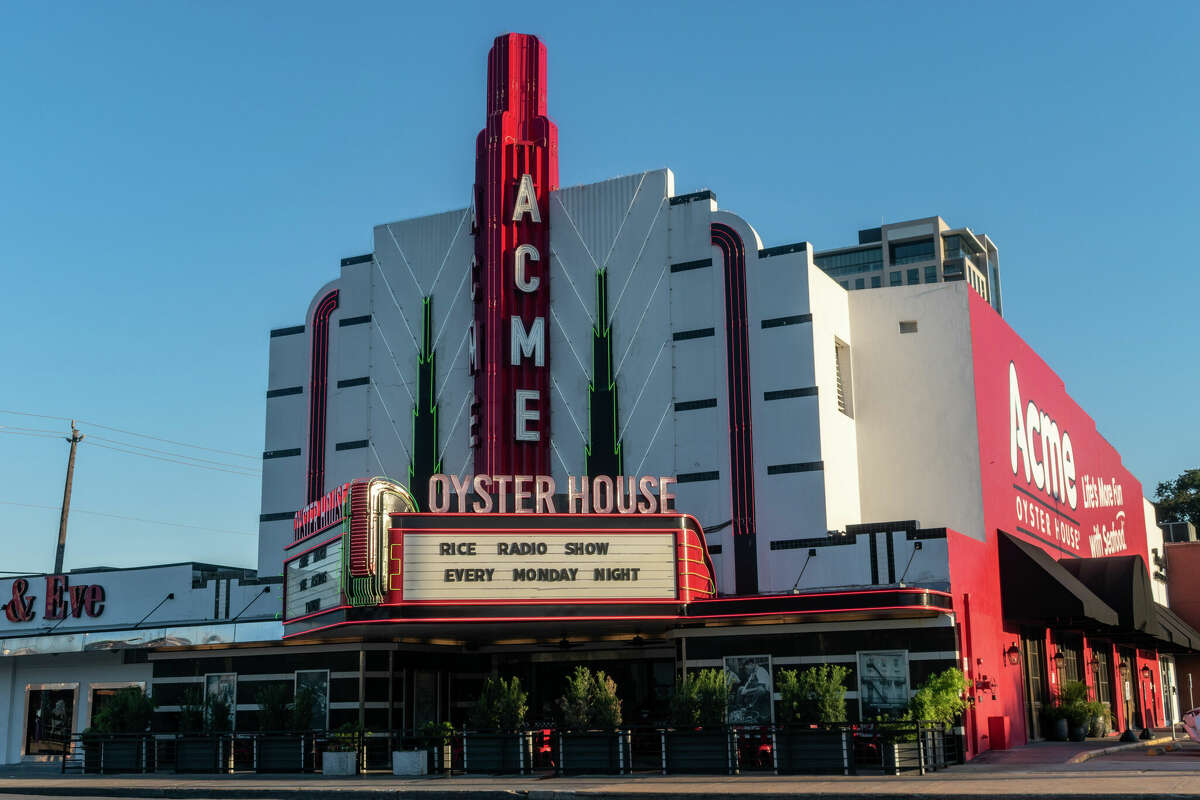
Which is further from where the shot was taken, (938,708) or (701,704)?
(701,704)

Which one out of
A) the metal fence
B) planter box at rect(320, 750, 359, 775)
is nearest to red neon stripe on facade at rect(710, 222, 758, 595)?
the metal fence

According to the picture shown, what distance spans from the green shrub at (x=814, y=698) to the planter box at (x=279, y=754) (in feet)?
39.0

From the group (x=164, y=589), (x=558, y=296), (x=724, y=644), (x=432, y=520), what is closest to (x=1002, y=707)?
(x=724, y=644)

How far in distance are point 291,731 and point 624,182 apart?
Answer: 19119 mm

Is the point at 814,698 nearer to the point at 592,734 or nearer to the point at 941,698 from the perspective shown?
the point at 941,698

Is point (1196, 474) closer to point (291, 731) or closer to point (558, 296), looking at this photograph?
point (558, 296)

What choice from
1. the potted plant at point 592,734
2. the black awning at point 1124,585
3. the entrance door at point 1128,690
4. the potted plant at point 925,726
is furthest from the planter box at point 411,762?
the entrance door at point 1128,690

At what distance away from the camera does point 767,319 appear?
36.8 meters

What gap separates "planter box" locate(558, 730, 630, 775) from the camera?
2734 centimetres

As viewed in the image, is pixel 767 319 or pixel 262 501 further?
pixel 262 501

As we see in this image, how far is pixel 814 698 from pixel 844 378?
1438 cm

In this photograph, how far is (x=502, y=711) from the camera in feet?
93.5

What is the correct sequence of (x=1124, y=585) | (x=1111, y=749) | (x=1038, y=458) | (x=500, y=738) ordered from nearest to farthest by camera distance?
(x=500, y=738)
(x=1111, y=749)
(x=1124, y=585)
(x=1038, y=458)

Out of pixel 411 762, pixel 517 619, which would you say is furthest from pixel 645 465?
pixel 411 762
